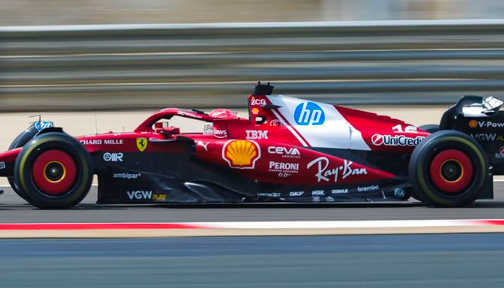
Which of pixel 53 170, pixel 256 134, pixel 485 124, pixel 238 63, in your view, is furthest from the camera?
pixel 238 63

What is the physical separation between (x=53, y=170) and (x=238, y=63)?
14.6 feet

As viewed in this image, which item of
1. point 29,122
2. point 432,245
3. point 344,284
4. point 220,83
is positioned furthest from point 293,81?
point 344,284

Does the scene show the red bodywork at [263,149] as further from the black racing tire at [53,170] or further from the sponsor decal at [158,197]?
the sponsor decal at [158,197]

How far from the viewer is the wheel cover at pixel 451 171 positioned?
25.6 ft

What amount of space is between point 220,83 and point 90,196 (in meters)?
3.13

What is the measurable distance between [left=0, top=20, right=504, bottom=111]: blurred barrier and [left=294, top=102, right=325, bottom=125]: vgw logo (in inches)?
135

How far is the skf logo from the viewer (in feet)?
25.6

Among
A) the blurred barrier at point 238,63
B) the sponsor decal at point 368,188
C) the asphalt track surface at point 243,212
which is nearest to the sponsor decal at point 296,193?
the asphalt track surface at point 243,212

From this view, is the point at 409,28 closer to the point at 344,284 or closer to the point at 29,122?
the point at 29,122

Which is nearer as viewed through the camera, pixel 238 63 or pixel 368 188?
pixel 368 188

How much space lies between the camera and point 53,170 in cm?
761

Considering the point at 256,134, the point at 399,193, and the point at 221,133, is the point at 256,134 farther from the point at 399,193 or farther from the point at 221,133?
the point at 399,193

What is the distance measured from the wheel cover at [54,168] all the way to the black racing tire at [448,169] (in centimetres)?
283

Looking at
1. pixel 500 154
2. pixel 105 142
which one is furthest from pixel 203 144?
pixel 500 154
